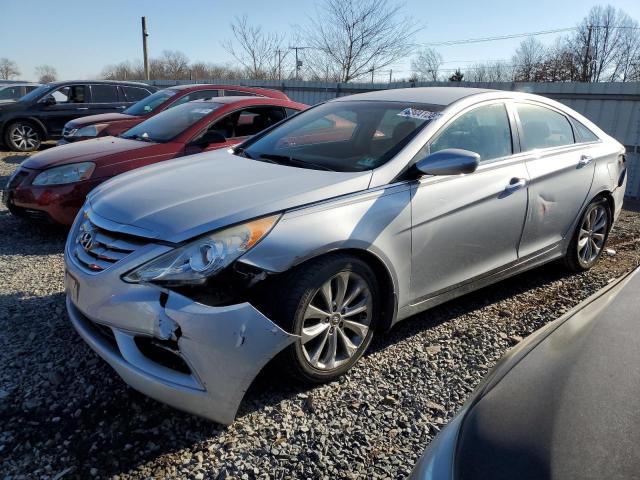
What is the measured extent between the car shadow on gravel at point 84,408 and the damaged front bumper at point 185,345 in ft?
0.72

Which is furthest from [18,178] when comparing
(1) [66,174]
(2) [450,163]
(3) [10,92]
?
(3) [10,92]

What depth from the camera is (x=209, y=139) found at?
5453 mm

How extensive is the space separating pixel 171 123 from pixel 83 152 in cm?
108

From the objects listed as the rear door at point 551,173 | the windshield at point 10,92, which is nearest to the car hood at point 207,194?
the rear door at point 551,173

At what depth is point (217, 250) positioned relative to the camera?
2.43m

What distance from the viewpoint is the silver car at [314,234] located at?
7.74 ft

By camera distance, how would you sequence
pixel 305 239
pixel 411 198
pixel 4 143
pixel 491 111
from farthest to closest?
pixel 4 143 < pixel 491 111 < pixel 411 198 < pixel 305 239

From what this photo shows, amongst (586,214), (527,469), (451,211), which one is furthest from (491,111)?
(527,469)

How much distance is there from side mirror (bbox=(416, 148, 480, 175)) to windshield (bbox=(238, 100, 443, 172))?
9.8 inches

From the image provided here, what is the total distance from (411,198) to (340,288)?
0.69 m

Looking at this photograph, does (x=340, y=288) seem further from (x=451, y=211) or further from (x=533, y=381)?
(x=533, y=381)

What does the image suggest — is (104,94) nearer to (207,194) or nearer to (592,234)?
(207,194)

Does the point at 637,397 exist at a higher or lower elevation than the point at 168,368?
higher

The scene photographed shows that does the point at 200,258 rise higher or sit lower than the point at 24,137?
higher
